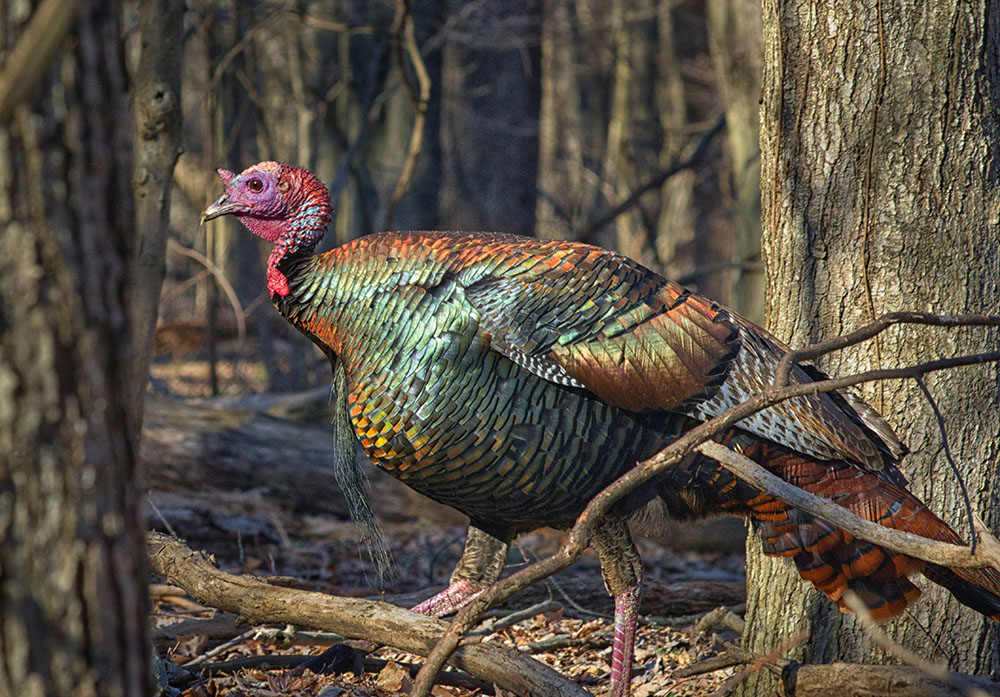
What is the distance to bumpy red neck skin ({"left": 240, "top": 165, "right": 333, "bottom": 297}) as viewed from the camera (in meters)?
3.41

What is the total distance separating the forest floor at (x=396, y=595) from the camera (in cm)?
332

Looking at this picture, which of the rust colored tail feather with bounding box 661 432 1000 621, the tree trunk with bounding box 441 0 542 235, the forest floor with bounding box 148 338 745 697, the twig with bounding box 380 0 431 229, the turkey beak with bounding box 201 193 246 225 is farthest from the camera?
the tree trunk with bounding box 441 0 542 235

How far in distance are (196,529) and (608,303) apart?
8.67 ft

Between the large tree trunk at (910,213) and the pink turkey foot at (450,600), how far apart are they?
1045 millimetres

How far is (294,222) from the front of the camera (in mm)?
3455

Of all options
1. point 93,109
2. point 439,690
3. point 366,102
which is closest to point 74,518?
point 93,109

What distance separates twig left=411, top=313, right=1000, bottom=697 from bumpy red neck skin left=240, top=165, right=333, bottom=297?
1.53 m

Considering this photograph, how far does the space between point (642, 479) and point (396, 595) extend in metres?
2.02

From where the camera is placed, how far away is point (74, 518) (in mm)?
1571

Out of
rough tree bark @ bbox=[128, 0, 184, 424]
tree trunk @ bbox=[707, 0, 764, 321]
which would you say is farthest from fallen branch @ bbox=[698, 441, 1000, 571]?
tree trunk @ bbox=[707, 0, 764, 321]

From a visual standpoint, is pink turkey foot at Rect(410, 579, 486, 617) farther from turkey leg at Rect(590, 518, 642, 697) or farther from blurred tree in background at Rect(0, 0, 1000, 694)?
blurred tree in background at Rect(0, 0, 1000, 694)

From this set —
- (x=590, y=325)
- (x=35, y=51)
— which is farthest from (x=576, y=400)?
(x=35, y=51)

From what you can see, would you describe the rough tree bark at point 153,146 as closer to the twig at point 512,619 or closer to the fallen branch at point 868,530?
the twig at point 512,619

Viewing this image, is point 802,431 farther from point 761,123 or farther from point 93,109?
point 93,109
